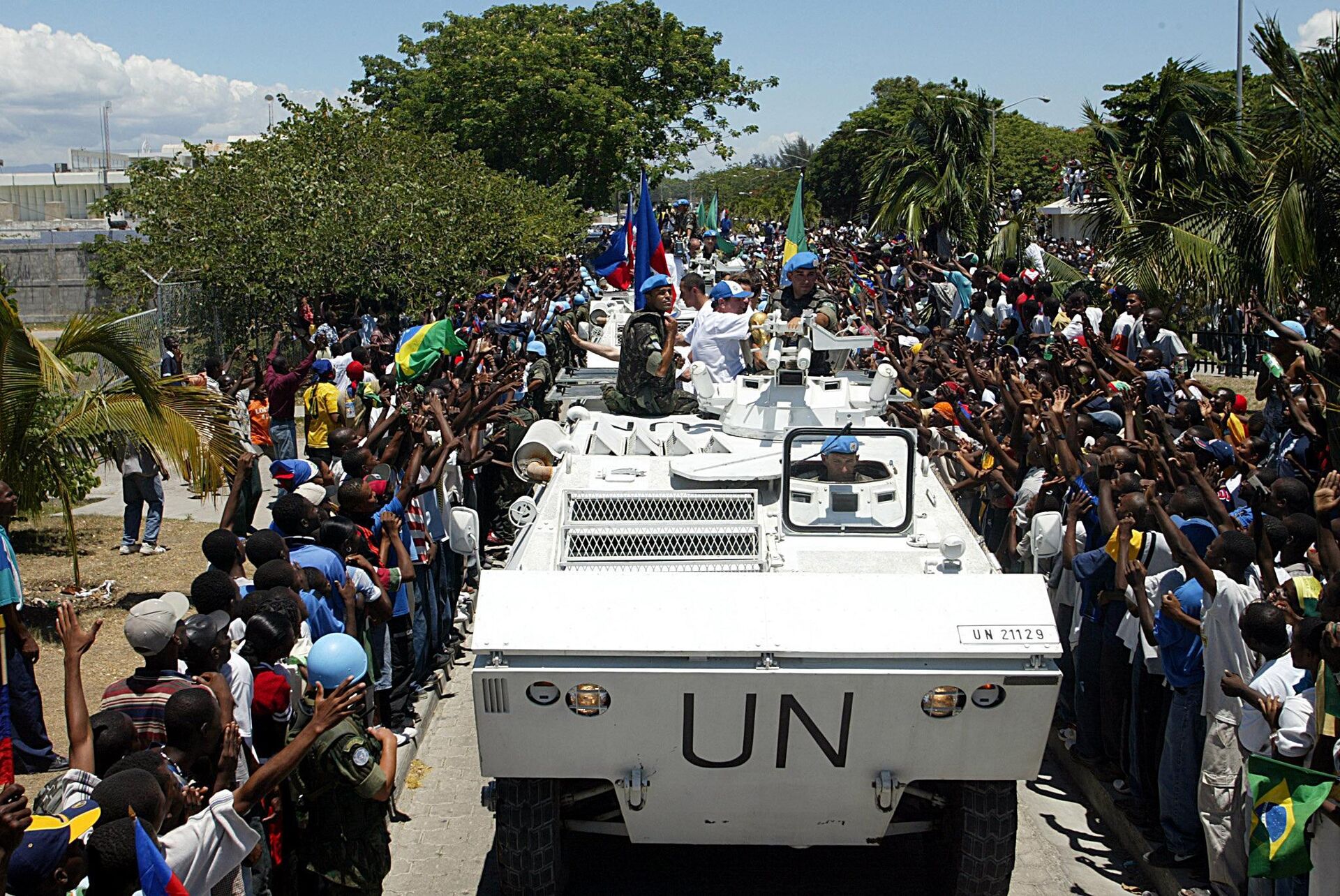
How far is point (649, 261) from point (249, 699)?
428 inches

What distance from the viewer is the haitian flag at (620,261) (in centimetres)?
2155

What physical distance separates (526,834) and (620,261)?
1675cm

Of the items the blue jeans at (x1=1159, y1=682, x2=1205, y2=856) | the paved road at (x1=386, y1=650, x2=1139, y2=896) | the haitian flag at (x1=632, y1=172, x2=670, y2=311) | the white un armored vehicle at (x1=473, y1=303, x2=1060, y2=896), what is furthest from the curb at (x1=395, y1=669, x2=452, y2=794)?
the haitian flag at (x1=632, y1=172, x2=670, y2=311)

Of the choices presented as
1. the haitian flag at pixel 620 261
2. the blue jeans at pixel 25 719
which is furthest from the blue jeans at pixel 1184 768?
the haitian flag at pixel 620 261

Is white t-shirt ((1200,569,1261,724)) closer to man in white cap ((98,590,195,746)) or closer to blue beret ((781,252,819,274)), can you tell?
man in white cap ((98,590,195,746))

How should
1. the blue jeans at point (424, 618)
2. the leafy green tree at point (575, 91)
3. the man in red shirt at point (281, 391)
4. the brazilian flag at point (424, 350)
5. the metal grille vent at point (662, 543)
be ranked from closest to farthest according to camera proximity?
the metal grille vent at point (662, 543) → the blue jeans at point (424, 618) → the brazilian flag at point (424, 350) → the man in red shirt at point (281, 391) → the leafy green tree at point (575, 91)

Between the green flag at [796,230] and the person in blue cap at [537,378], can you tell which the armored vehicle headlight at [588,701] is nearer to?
the person in blue cap at [537,378]

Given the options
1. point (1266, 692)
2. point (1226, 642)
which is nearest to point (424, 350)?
point (1226, 642)

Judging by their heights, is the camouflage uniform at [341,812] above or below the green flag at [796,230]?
below

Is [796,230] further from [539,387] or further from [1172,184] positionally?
[539,387]

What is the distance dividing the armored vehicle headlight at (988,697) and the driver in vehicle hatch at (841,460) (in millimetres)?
1711

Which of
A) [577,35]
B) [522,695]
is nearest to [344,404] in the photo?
[522,695]

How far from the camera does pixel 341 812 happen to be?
510 centimetres

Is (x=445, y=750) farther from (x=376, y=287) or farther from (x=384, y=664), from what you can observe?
(x=376, y=287)
